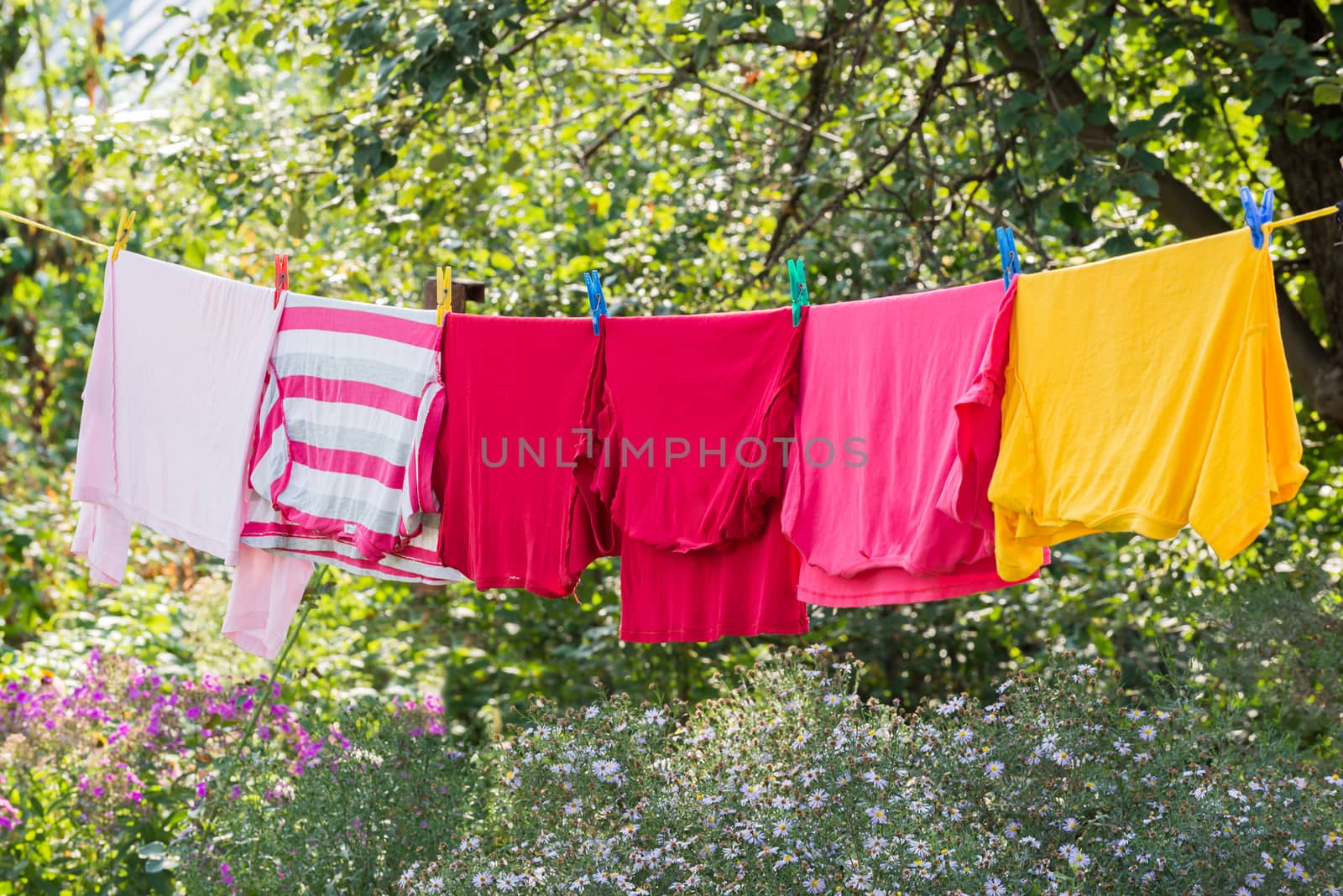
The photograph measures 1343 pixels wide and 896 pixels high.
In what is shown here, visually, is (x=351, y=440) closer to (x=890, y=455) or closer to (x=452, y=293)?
(x=452, y=293)

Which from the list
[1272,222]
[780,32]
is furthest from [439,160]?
[1272,222]

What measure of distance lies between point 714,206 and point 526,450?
2.22 m

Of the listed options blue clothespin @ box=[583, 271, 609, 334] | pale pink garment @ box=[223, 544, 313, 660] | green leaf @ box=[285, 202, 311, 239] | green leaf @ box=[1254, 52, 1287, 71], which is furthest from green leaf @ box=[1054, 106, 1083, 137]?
green leaf @ box=[285, 202, 311, 239]

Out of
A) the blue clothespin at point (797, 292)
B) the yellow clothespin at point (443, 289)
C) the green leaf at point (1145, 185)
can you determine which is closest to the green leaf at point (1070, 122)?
the green leaf at point (1145, 185)

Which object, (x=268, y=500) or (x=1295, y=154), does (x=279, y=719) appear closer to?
(x=268, y=500)

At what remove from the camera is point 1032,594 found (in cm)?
469

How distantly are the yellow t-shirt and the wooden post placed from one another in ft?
3.84

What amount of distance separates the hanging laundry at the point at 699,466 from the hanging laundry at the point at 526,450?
0.20ft

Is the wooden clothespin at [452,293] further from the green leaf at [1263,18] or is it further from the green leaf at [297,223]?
the green leaf at [1263,18]

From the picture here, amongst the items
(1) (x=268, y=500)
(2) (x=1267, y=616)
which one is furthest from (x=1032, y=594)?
(1) (x=268, y=500)

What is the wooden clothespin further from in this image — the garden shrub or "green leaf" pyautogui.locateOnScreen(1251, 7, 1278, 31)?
"green leaf" pyautogui.locateOnScreen(1251, 7, 1278, 31)

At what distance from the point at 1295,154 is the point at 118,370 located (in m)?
3.14

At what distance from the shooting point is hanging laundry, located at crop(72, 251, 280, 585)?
2.70 metres

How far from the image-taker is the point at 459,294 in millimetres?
2637
